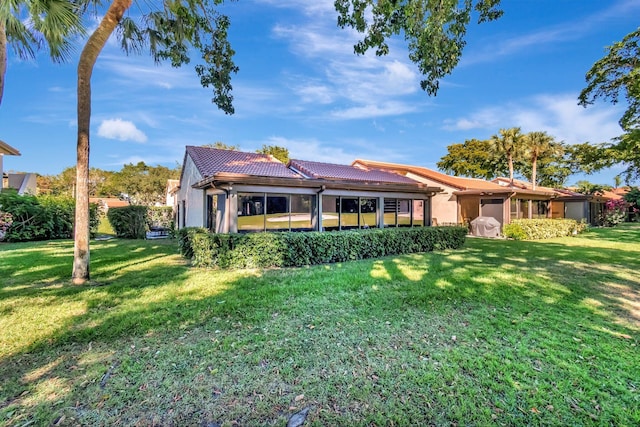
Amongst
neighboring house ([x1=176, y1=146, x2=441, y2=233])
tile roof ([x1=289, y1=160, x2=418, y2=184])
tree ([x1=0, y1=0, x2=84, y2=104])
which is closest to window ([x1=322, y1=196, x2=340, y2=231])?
neighboring house ([x1=176, y1=146, x2=441, y2=233])

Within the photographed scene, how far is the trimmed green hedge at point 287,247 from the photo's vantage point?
8438 millimetres

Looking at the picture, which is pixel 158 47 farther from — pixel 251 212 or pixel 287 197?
pixel 287 197

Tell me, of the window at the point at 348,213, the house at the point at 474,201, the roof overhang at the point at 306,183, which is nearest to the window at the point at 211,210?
the roof overhang at the point at 306,183

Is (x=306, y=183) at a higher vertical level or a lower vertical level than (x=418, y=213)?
higher

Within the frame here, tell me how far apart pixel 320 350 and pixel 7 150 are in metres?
22.1

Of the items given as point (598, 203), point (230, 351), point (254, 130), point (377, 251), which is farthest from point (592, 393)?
point (598, 203)

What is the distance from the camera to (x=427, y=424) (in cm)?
245

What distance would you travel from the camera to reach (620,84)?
15.2 m

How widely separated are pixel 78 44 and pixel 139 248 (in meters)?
8.15

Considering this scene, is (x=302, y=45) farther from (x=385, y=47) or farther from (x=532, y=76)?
(x=532, y=76)

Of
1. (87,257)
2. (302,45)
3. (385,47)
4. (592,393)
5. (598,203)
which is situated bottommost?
(592,393)

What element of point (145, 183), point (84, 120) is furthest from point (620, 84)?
point (145, 183)

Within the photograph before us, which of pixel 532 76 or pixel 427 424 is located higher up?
pixel 532 76

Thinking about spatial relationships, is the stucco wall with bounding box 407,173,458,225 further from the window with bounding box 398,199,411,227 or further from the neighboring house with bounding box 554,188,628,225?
the neighboring house with bounding box 554,188,628,225
